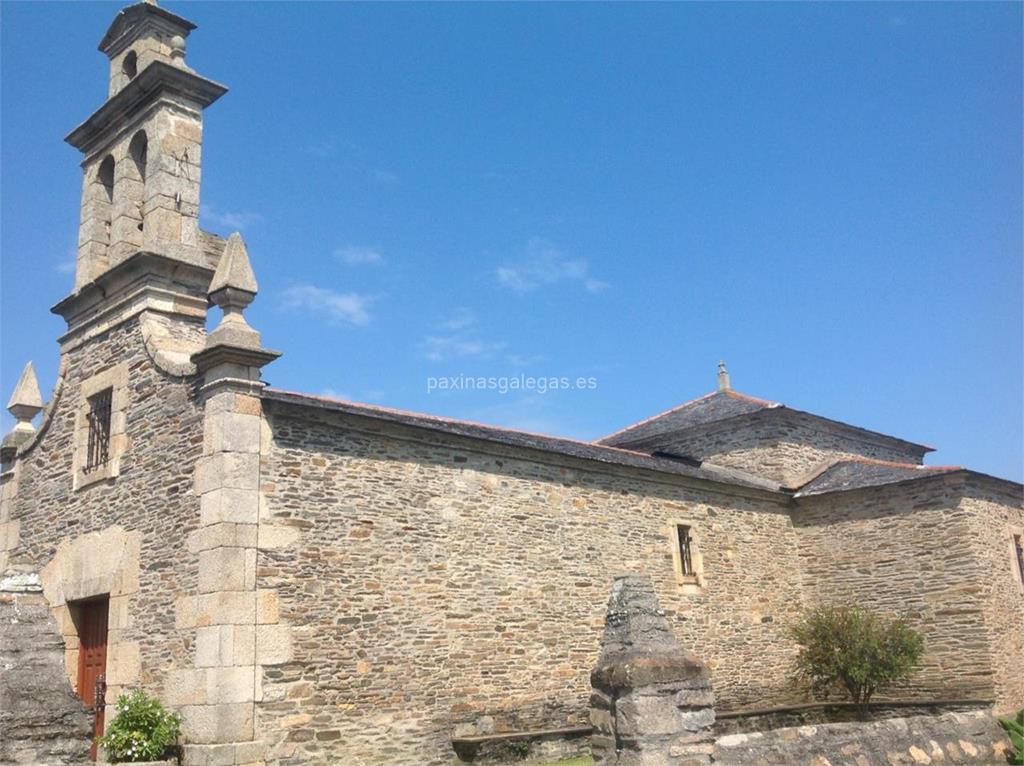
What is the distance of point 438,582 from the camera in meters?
12.8

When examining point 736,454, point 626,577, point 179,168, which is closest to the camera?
point 626,577

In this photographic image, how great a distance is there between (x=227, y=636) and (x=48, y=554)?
15.8 ft

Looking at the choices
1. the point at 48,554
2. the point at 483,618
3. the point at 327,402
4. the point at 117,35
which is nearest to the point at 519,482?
the point at 483,618

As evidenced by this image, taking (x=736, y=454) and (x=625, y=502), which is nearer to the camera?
(x=625, y=502)

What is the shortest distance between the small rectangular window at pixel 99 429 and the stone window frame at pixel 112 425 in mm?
50

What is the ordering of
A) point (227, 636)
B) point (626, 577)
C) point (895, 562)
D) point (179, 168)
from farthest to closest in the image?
point (895, 562), point (179, 168), point (227, 636), point (626, 577)

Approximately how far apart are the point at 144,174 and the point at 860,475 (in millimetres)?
14839

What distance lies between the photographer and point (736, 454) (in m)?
21.9

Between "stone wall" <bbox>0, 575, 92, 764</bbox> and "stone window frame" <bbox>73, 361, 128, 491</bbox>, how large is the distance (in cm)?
688

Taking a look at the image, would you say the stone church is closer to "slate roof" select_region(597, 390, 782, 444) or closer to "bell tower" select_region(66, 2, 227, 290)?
"bell tower" select_region(66, 2, 227, 290)

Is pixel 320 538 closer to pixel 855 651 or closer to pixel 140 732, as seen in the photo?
pixel 140 732

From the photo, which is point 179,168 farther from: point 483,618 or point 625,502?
point 625,502

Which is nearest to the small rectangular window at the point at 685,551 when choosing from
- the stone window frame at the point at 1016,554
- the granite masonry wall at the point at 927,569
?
the granite masonry wall at the point at 927,569

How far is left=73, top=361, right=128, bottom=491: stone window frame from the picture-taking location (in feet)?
42.4
